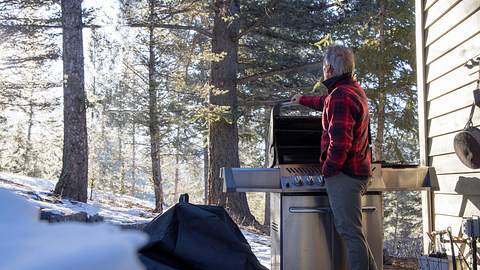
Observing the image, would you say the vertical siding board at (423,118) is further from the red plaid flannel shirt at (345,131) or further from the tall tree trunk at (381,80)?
the tall tree trunk at (381,80)

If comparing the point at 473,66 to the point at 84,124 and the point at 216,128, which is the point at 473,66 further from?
the point at 84,124

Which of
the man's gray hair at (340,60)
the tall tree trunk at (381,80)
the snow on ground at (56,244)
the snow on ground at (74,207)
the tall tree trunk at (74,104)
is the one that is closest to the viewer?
the snow on ground at (56,244)

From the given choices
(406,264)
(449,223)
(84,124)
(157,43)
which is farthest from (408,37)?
(157,43)

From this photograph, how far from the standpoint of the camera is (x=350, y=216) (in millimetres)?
2938

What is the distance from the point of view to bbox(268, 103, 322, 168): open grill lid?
3436 mm

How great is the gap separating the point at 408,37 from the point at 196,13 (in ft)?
15.0

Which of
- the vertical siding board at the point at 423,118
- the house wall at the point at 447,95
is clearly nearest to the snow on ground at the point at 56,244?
the house wall at the point at 447,95

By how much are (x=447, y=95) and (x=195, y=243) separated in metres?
2.87

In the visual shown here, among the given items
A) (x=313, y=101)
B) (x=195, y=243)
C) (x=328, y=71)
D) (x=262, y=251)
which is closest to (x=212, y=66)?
(x=262, y=251)

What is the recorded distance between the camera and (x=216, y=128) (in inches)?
371

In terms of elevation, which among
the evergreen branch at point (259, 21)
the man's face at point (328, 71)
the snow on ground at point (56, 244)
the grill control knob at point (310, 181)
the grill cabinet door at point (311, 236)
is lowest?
the grill cabinet door at point (311, 236)

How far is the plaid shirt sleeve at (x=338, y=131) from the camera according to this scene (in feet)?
9.68

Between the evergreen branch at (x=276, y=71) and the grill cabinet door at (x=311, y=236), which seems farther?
the evergreen branch at (x=276, y=71)

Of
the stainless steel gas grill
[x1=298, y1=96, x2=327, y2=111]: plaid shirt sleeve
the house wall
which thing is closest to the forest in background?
the house wall
